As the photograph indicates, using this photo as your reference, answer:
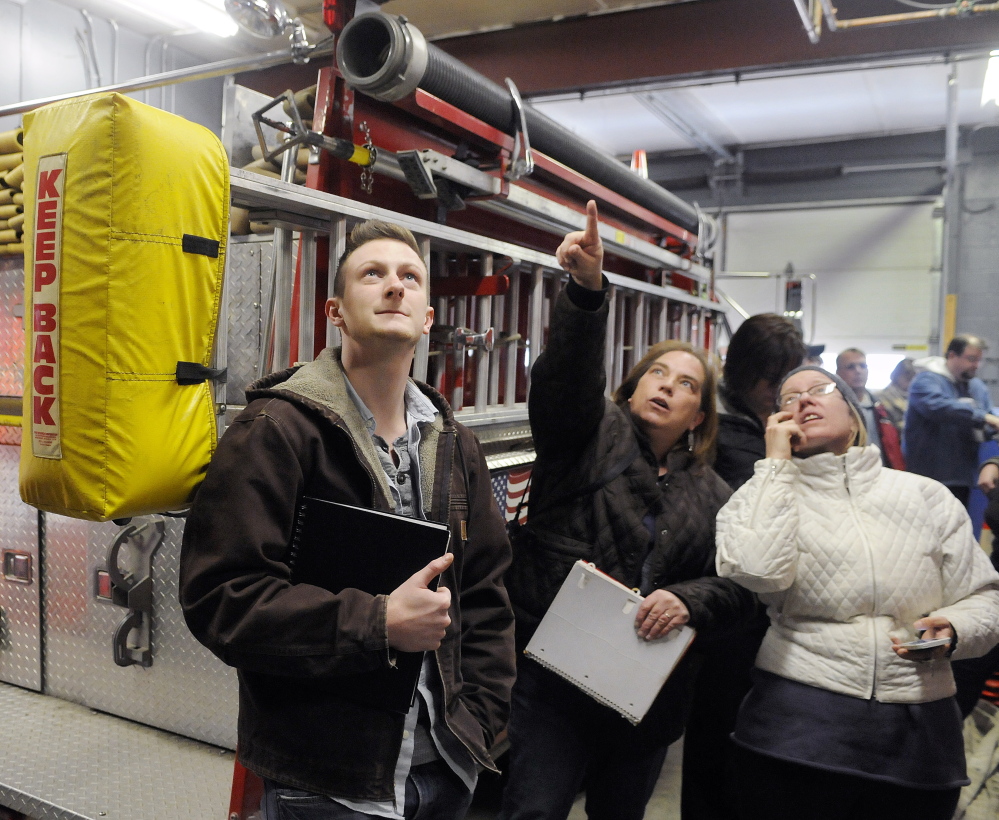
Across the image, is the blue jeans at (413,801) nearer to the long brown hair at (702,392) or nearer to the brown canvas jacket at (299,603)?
the brown canvas jacket at (299,603)

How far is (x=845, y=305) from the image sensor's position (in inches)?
413

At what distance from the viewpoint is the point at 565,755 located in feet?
7.07

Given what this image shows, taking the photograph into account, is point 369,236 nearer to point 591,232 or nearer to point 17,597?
point 591,232

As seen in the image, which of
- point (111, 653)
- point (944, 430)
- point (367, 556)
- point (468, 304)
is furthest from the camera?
point (944, 430)

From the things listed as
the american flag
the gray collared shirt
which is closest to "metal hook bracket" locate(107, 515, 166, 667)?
the american flag

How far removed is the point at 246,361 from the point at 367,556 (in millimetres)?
1380

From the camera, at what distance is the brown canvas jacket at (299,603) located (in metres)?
1.28

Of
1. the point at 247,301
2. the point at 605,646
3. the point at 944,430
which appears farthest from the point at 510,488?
the point at 944,430

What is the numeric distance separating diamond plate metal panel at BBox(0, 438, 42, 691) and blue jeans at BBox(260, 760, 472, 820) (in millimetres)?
1834

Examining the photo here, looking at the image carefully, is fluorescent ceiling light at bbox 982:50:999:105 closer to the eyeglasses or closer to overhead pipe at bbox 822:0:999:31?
overhead pipe at bbox 822:0:999:31

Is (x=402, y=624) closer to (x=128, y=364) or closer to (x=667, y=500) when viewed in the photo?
(x=128, y=364)

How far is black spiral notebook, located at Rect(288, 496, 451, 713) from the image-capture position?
1.37 m

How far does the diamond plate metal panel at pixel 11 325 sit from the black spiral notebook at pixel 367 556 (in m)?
1.90

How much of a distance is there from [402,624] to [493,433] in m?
1.99
